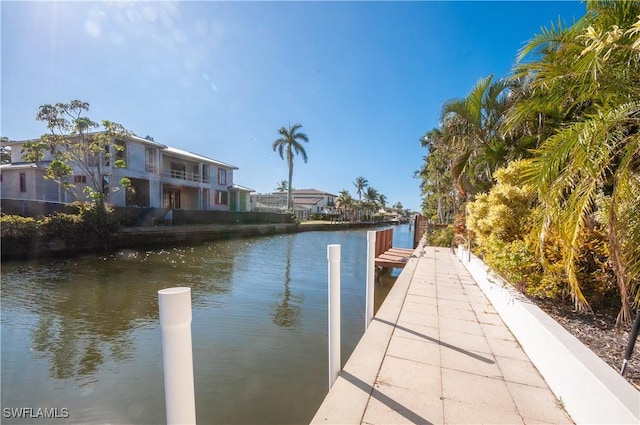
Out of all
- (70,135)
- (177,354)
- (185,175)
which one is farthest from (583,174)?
(185,175)

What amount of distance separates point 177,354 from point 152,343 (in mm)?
5097

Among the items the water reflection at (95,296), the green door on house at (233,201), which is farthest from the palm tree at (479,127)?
the green door on house at (233,201)

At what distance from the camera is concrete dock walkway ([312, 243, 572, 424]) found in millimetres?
2113

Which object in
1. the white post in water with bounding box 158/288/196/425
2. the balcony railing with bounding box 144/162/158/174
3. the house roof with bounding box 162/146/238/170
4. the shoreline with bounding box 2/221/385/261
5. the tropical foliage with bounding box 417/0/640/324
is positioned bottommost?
the shoreline with bounding box 2/221/385/261

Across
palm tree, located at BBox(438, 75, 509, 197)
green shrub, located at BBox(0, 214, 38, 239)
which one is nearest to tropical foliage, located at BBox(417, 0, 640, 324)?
palm tree, located at BBox(438, 75, 509, 197)

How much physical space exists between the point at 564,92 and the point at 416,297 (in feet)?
12.0

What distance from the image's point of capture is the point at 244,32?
27.6 feet

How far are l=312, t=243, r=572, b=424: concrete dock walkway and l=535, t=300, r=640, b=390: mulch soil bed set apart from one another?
55 cm

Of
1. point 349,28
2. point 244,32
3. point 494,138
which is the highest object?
point 349,28

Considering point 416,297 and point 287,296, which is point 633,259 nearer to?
point 416,297

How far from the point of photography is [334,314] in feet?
9.25

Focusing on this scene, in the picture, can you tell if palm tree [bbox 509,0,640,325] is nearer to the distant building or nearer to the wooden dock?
the wooden dock

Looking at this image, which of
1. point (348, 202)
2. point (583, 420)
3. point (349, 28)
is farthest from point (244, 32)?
point (348, 202)

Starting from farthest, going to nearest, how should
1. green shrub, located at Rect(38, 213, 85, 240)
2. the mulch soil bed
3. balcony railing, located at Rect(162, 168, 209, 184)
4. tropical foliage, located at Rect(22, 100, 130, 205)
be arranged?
balcony railing, located at Rect(162, 168, 209, 184) → tropical foliage, located at Rect(22, 100, 130, 205) → green shrub, located at Rect(38, 213, 85, 240) → the mulch soil bed
